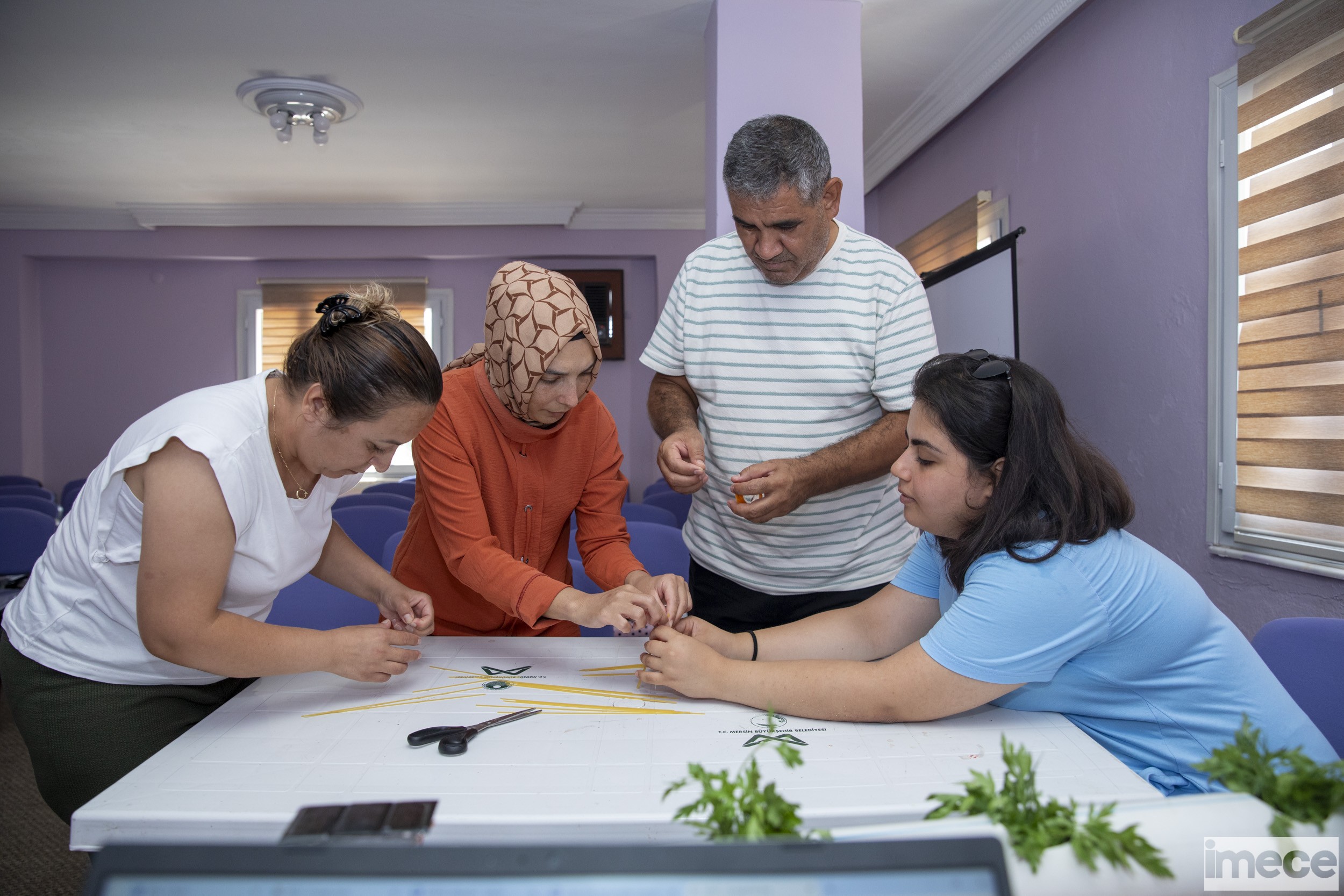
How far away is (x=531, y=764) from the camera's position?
3.69 ft

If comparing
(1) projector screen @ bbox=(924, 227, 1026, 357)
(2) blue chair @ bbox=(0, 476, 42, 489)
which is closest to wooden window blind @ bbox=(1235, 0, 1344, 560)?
(1) projector screen @ bbox=(924, 227, 1026, 357)

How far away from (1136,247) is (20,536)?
16.1 feet

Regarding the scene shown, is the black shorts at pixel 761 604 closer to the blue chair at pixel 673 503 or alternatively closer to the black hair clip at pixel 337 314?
the black hair clip at pixel 337 314

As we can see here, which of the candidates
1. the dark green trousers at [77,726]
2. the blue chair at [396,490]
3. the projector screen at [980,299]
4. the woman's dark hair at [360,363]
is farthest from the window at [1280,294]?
the blue chair at [396,490]

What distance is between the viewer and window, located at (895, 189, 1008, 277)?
4.20m

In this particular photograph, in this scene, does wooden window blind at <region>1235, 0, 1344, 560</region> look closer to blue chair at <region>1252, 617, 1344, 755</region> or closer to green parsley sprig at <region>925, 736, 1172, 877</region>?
blue chair at <region>1252, 617, 1344, 755</region>

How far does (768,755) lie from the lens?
1161mm

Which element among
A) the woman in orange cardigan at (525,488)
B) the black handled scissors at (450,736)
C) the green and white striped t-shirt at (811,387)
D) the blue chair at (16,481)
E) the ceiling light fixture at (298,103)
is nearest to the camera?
the black handled scissors at (450,736)

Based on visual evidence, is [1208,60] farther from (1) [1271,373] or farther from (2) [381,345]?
(2) [381,345]

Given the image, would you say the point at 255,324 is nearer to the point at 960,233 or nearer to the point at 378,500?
the point at 378,500

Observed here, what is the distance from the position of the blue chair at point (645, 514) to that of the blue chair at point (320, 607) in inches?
70.6

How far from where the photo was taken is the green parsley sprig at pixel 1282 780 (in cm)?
74

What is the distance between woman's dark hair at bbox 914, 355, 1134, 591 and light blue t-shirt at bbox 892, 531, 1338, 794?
4 cm

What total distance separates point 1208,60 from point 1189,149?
264mm
